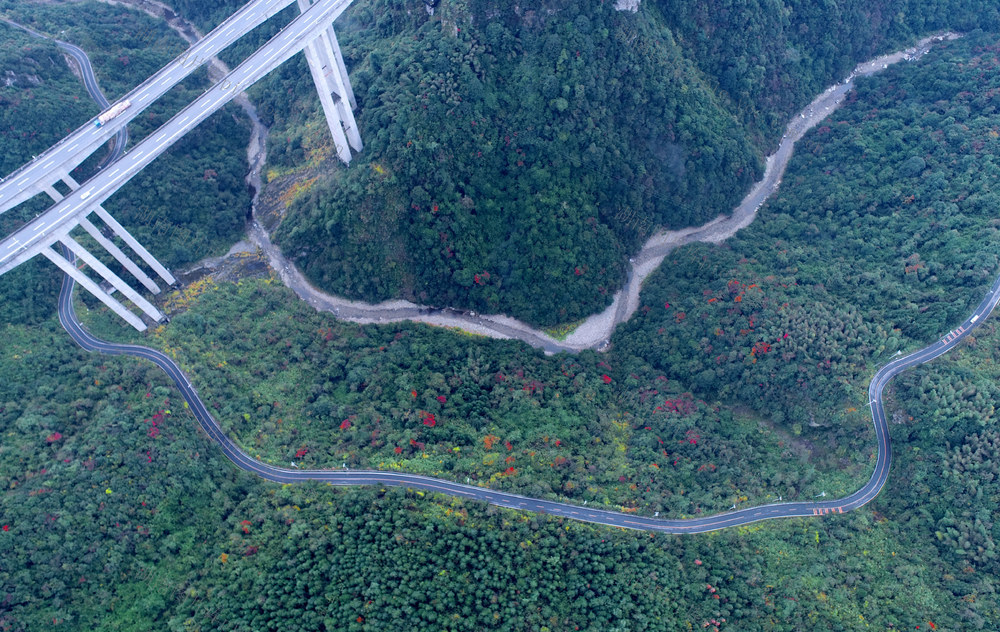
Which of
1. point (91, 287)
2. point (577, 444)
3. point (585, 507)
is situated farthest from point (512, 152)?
point (91, 287)

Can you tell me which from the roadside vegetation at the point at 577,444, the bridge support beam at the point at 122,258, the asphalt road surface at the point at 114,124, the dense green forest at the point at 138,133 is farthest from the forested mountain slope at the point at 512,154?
the bridge support beam at the point at 122,258

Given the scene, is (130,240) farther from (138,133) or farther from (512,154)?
(512,154)

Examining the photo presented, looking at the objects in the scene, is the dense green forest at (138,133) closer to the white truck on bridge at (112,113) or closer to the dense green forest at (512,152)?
the dense green forest at (512,152)

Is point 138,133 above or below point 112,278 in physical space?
above

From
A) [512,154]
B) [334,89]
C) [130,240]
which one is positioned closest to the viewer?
[130,240]

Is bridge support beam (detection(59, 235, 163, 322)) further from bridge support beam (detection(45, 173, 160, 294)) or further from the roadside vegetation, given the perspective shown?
the roadside vegetation

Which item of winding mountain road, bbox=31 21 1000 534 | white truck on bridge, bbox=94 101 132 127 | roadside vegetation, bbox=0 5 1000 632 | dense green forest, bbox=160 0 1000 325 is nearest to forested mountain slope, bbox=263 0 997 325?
dense green forest, bbox=160 0 1000 325
